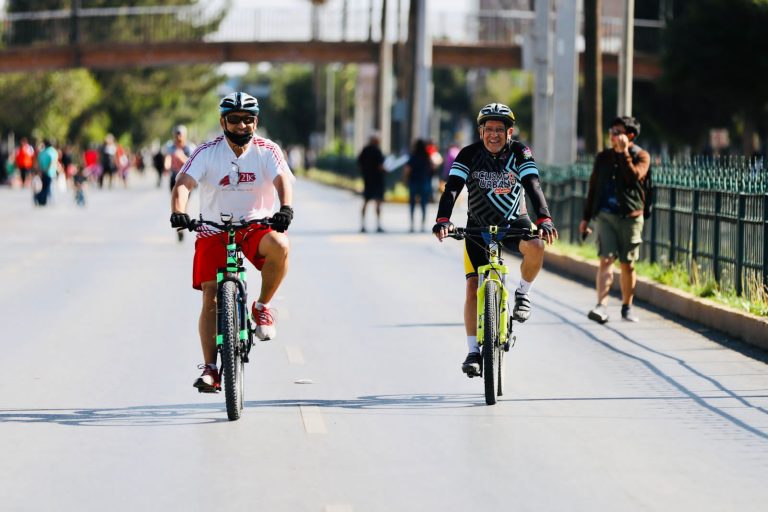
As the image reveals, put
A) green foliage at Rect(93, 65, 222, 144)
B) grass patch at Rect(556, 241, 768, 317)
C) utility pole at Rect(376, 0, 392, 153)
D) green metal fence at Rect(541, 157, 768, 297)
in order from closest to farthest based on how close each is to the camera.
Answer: grass patch at Rect(556, 241, 768, 317)
green metal fence at Rect(541, 157, 768, 297)
utility pole at Rect(376, 0, 392, 153)
green foliage at Rect(93, 65, 222, 144)

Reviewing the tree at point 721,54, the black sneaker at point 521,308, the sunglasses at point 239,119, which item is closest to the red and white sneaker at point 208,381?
the sunglasses at point 239,119

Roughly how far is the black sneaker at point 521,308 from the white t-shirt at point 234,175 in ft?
6.05

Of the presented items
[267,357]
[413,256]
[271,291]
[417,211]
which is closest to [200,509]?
[271,291]

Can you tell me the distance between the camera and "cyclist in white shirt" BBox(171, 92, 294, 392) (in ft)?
31.6

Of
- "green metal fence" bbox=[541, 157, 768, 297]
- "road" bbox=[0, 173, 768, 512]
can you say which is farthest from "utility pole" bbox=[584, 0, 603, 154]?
"road" bbox=[0, 173, 768, 512]

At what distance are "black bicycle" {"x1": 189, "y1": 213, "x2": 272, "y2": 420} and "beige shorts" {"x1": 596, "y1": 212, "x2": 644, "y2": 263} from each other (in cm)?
623

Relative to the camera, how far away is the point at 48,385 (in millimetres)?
10945

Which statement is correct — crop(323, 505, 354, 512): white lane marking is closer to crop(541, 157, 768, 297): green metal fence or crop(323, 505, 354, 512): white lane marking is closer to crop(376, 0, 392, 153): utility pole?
crop(541, 157, 768, 297): green metal fence

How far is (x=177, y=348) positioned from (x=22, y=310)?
139 inches

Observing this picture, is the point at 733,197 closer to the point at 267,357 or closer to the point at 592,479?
the point at 267,357

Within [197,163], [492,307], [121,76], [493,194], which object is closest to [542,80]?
[493,194]

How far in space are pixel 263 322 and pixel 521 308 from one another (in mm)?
1700

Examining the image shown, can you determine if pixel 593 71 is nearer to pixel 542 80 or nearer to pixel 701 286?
pixel 542 80

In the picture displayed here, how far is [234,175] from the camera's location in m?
9.66
